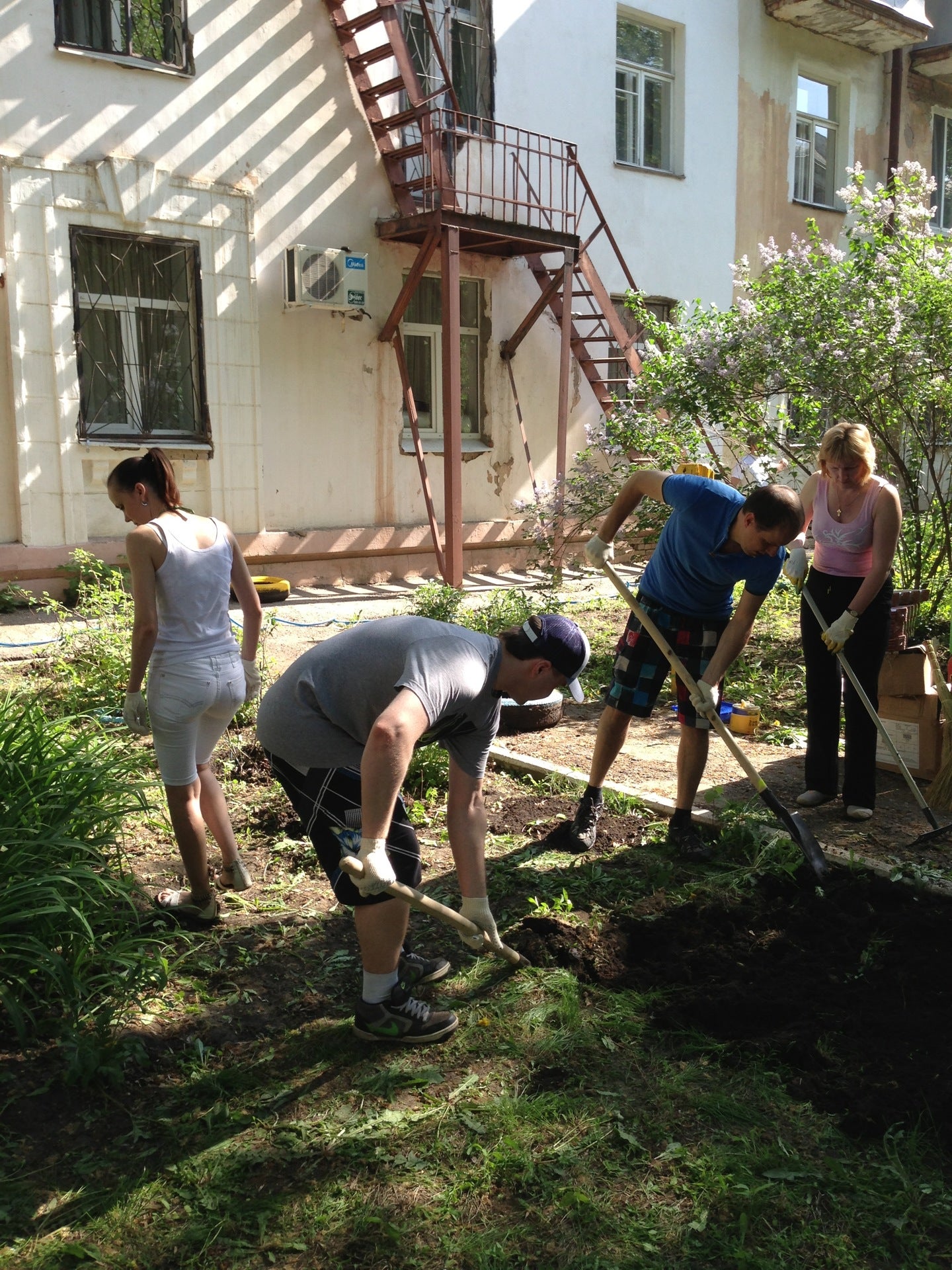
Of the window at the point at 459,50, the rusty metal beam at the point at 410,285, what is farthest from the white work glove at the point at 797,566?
the window at the point at 459,50

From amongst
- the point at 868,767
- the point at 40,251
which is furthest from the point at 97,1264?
the point at 40,251

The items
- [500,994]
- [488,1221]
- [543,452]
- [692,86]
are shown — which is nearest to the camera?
[488,1221]

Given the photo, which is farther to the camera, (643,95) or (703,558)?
(643,95)

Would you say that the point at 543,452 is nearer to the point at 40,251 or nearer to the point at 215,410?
the point at 215,410

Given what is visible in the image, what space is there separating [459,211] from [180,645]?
737 cm

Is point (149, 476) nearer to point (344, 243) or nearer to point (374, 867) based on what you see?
point (374, 867)

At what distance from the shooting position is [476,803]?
10.6ft

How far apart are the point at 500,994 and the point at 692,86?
12894 mm

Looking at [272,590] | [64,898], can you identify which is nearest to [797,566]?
[64,898]

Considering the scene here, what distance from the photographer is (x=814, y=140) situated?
49.8 feet

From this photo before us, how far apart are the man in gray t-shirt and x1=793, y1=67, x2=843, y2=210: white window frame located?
45.6 ft

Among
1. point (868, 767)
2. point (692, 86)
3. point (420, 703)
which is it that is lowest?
point (868, 767)

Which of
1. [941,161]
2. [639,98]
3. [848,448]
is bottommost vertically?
[848,448]

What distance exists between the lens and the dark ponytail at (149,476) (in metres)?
3.66
